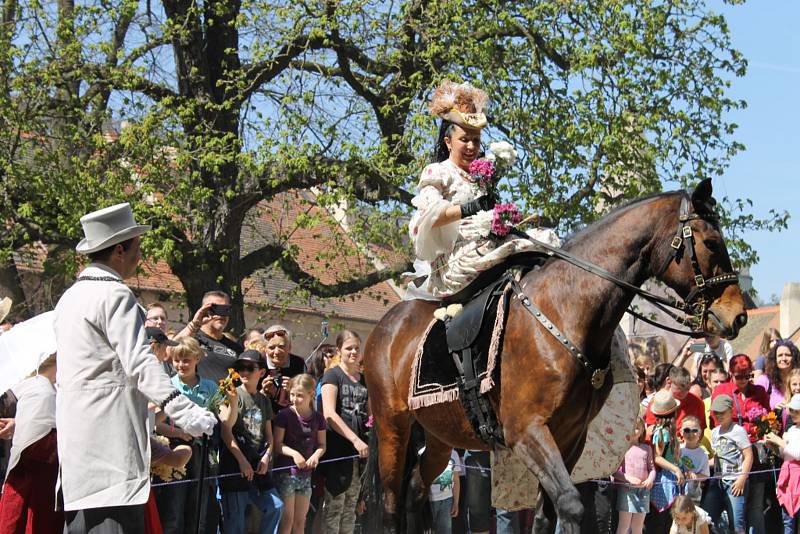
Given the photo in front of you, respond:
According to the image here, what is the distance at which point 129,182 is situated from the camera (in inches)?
744

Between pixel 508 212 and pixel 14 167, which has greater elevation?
pixel 14 167

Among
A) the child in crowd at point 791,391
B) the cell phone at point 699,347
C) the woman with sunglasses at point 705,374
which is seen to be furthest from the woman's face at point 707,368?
the cell phone at point 699,347

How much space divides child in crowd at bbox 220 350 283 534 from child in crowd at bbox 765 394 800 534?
503 cm

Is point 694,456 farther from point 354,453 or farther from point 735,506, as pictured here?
point 354,453

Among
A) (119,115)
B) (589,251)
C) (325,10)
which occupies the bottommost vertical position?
(589,251)

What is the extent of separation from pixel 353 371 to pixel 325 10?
10.3m

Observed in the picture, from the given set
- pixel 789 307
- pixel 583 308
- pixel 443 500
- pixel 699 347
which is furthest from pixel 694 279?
pixel 789 307

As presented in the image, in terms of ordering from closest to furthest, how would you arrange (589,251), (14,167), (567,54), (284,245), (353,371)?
(589,251), (353,371), (14,167), (567,54), (284,245)

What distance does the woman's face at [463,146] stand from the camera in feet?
25.0

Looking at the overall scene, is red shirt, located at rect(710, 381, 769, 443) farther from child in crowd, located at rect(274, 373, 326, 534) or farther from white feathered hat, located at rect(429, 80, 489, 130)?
white feathered hat, located at rect(429, 80, 489, 130)

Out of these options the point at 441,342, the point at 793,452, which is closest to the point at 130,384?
the point at 441,342

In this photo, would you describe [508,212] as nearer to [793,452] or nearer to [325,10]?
[793,452]

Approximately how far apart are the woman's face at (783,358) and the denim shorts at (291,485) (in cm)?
564

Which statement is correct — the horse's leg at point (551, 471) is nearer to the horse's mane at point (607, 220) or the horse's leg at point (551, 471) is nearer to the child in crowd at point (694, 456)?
the horse's mane at point (607, 220)
